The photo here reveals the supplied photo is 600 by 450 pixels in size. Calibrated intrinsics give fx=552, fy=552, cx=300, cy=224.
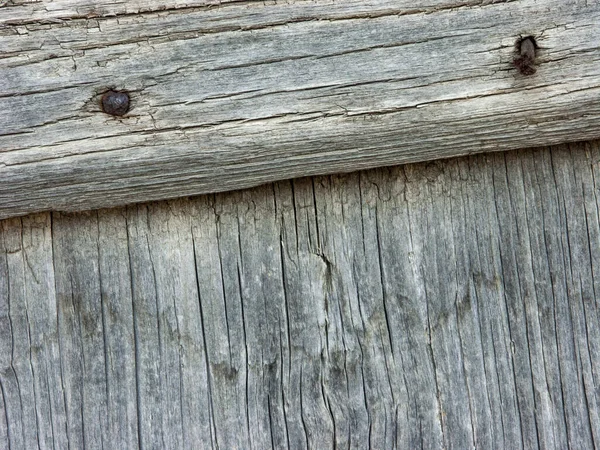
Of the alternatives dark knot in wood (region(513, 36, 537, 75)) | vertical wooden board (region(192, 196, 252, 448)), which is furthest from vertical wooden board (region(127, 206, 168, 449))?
dark knot in wood (region(513, 36, 537, 75))

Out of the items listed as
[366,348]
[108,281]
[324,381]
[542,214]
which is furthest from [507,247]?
[108,281]

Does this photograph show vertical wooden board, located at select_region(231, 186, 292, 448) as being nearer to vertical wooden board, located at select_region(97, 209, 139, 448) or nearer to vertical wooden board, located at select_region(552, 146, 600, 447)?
vertical wooden board, located at select_region(97, 209, 139, 448)

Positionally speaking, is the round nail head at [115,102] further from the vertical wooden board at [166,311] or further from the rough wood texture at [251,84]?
the vertical wooden board at [166,311]

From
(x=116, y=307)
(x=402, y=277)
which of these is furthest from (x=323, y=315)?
(x=116, y=307)

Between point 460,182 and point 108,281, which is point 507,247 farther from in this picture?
point 108,281

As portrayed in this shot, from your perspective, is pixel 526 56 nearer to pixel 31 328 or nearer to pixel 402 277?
pixel 402 277
